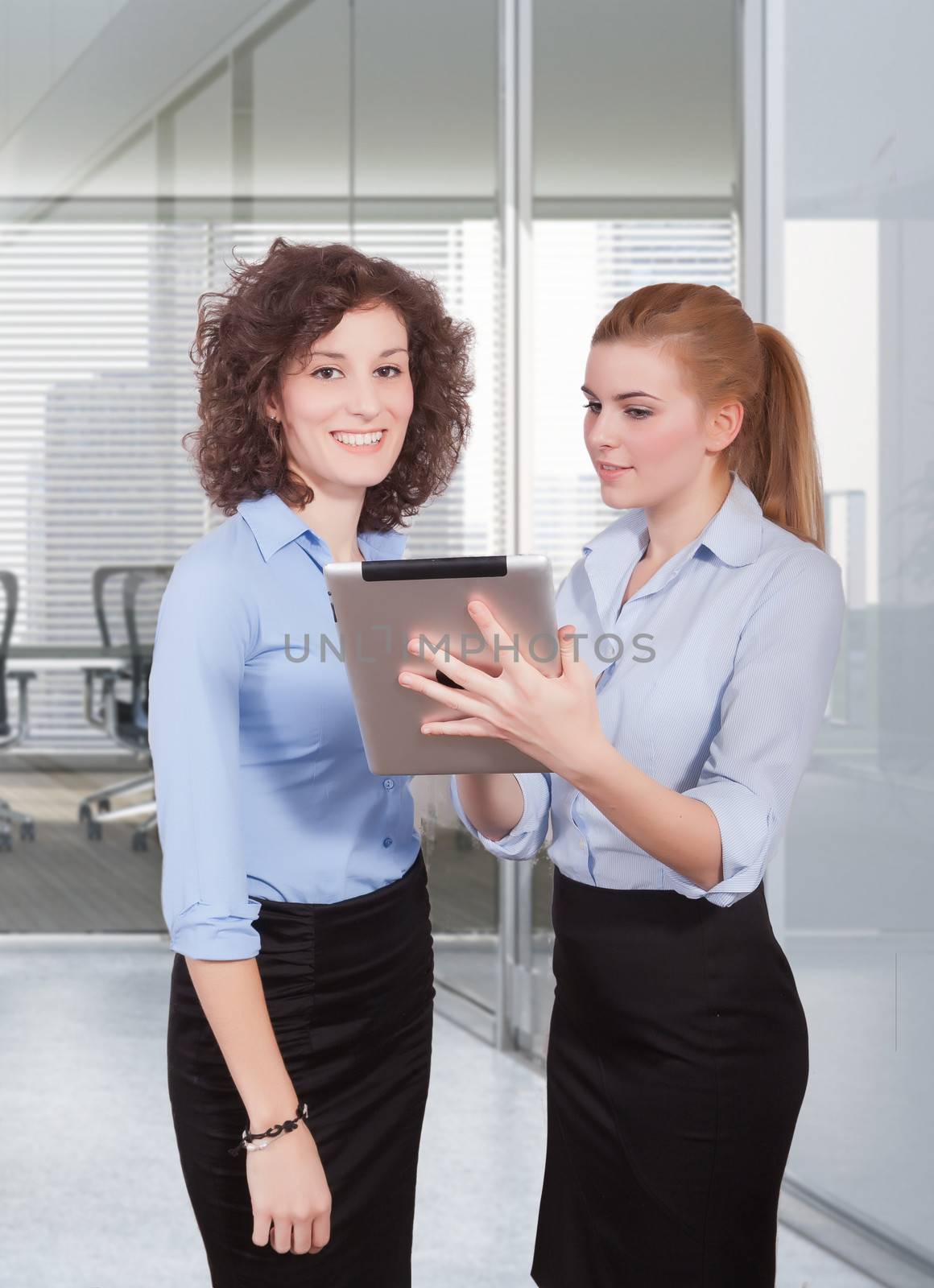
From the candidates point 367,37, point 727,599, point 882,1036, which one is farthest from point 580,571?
point 367,37

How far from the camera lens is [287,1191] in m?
1.27

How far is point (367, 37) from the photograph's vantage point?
4.27 metres

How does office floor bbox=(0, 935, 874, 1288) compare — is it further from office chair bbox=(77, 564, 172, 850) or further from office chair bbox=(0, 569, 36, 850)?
office chair bbox=(0, 569, 36, 850)

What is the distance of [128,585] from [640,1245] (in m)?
3.72

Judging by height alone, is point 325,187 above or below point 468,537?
above

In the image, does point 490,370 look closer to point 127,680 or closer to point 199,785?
point 127,680

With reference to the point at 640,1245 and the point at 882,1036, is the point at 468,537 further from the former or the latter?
the point at 640,1245

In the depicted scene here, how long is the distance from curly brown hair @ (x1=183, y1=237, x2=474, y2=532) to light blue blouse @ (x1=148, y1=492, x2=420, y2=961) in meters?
0.05

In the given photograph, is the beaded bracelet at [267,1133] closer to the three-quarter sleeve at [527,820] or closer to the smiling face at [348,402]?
the three-quarter sleeve at [527,820]

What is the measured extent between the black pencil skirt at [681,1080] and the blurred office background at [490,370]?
1.02 ft

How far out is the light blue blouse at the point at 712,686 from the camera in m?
1.28

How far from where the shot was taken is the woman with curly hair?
1.25m

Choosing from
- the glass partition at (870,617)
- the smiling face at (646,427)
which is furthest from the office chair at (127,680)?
the smiling face at (646,427)

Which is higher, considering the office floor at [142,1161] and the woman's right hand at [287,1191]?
the woman's right hand at [287,1191]
